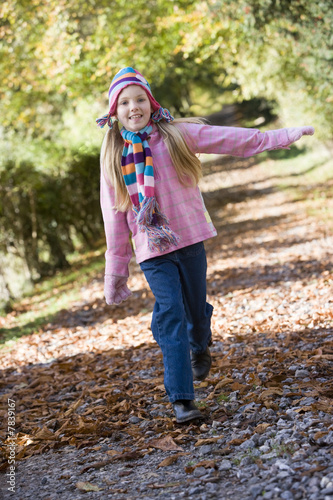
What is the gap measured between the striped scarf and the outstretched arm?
1.01 feet

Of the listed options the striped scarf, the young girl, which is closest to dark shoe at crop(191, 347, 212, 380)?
the young girl

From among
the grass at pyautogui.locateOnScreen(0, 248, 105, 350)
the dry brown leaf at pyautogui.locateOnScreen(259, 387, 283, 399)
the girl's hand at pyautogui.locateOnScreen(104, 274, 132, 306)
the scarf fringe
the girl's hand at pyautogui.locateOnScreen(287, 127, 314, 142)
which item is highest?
the girl's hand at pyautogui.locateOnScreen(287, 127, 314, 142)

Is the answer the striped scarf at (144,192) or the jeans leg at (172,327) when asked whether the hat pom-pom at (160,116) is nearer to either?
the striped scarf at (144,192)

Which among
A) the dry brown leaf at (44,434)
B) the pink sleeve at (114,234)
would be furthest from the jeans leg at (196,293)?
the dry brown leaf at (44,434)

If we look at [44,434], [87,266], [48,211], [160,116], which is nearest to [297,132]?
[160,116]

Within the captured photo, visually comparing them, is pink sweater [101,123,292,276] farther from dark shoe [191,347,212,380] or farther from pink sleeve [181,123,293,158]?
dark shoe [191,347,212,380]

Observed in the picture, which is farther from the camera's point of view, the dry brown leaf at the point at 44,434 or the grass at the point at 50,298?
the grass at the point at 50,298

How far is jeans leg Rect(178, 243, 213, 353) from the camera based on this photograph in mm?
3764

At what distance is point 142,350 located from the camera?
5.78 metres

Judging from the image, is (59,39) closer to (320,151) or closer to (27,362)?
(27,362)

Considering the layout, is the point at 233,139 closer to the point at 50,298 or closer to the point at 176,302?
the point at 176,302

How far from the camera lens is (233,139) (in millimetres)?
3666

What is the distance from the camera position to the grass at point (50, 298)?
834 cm

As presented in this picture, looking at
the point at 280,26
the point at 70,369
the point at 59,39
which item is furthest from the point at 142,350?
the point at 59,39
